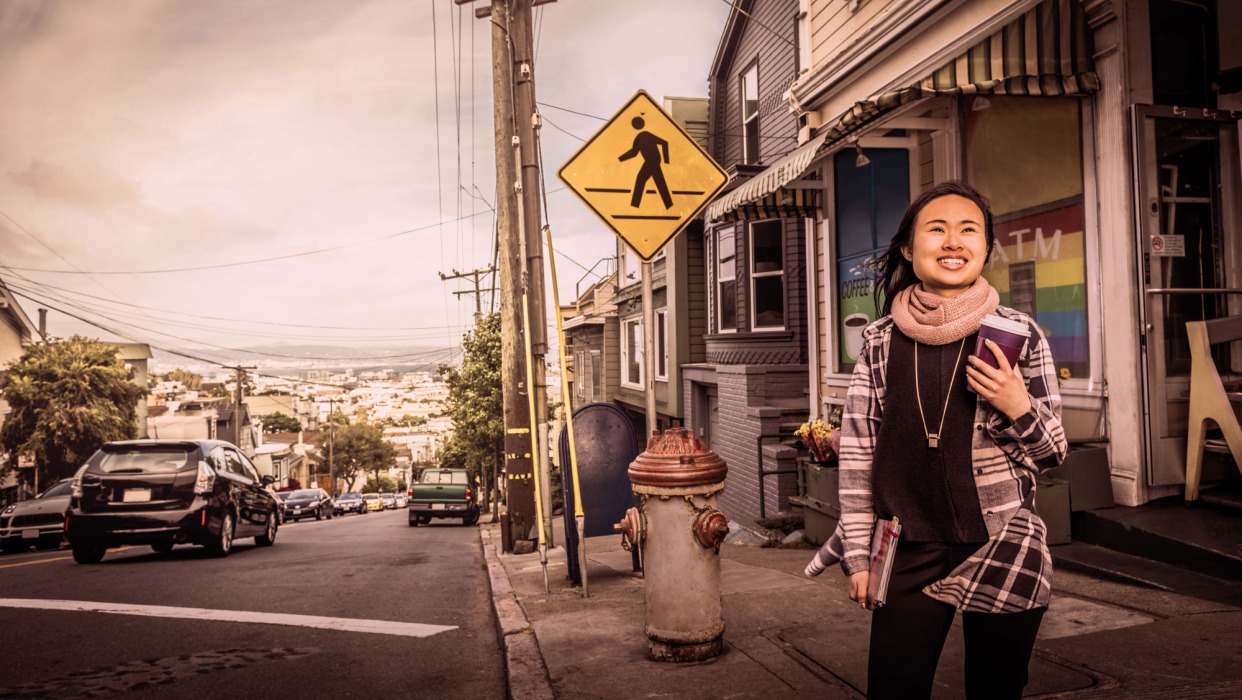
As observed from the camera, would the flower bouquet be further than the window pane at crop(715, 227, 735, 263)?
No

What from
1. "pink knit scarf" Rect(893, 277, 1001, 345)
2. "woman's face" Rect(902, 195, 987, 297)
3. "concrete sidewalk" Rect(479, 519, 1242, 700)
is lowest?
"concrete sidewalk" Rect(479, 519, 1242, 700)

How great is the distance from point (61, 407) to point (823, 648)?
36049 millimetres

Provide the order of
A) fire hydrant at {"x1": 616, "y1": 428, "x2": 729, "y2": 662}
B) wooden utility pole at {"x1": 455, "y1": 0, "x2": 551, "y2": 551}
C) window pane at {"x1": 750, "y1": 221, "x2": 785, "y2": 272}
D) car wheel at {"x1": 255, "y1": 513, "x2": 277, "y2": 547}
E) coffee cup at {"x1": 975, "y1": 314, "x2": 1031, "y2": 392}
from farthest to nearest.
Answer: window pane at {"x1": 750, "y1": 221, "x2": 785, "y2": 272}
car wheel at {"x1": 255, "y1": 513, "x2": 277, "y2": 547}
wooden utility pole at {"x1": 455, "y1": 0, "x2": 551, "y2": 551}
fire hydrant at {"x1": 616, "y1": 428, "x2": 729, "y2": 662}
coffee cup at {"x1": 975, "y1": 314, "x2": 1031, "y2": 392}

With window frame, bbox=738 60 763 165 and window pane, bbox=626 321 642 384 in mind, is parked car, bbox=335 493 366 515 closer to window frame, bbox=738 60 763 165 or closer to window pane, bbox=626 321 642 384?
window pane, bbox=626 321 642 384

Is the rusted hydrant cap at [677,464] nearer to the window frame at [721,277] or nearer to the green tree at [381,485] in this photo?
the window frame at [721,277]

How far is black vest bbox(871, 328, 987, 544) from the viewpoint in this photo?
245 cm

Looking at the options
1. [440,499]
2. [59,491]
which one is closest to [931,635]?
[59,491]

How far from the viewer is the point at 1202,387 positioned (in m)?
5.48

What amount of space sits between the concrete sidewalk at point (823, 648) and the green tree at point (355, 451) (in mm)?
92378

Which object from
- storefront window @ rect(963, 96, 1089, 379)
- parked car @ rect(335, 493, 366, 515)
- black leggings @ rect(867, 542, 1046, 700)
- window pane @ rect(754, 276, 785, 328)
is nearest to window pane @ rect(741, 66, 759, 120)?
window pane @ rect(754, 276, 785, 328)

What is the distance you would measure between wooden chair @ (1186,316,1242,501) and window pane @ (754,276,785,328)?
33.9 feet

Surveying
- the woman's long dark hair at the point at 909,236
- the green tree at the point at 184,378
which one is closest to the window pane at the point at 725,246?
the woman's long dark hair at the point at 909,236

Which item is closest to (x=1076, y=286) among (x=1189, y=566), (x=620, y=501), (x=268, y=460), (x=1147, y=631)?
(x=1189, y=566)

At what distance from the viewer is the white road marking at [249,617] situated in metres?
6.47
